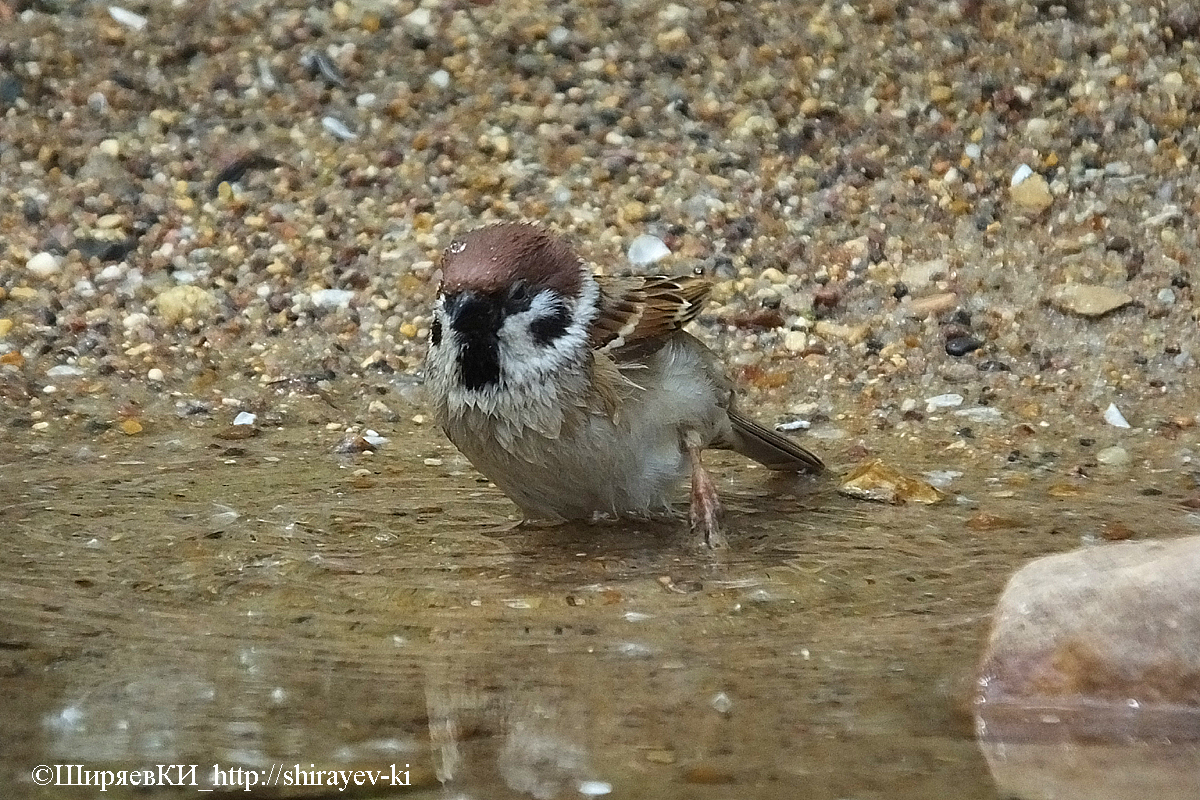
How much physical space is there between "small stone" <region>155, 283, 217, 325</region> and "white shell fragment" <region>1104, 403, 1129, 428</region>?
286 cm

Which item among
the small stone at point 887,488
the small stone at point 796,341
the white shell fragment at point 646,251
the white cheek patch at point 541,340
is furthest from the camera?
the white shell fragment at point 646,251

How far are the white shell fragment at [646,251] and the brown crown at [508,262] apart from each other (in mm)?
1625

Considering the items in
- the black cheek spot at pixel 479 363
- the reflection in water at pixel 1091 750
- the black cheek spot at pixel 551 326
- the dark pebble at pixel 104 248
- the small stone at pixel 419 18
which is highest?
the small stone at pixel 419 18

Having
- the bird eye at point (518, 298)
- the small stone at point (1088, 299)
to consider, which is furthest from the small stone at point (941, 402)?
the bird eye at point (518, 298)

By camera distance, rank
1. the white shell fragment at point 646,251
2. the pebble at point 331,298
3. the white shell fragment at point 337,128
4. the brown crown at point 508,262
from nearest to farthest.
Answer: the brown crown at point 508,262, the pebble at point 331,298, the white shell fragment at point 646,251, the white shell fragment at point 337,128

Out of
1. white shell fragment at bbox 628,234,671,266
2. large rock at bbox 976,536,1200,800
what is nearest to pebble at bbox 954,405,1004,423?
white shell fragment at bbox 628,234,671,266

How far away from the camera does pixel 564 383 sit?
3.90 metres

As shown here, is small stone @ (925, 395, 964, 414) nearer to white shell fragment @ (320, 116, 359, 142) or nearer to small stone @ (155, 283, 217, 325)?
small stone @ (155, 283, 217, 325)

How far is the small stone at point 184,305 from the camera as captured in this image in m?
5.51

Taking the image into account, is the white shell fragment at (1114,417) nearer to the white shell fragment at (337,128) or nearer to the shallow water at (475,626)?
the shallow water at (475,626)

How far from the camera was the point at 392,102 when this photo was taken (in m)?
6.48

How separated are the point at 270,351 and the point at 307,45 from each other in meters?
1.87

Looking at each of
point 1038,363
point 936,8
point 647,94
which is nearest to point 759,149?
point 647,94

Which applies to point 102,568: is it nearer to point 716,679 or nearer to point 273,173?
point 716,679
